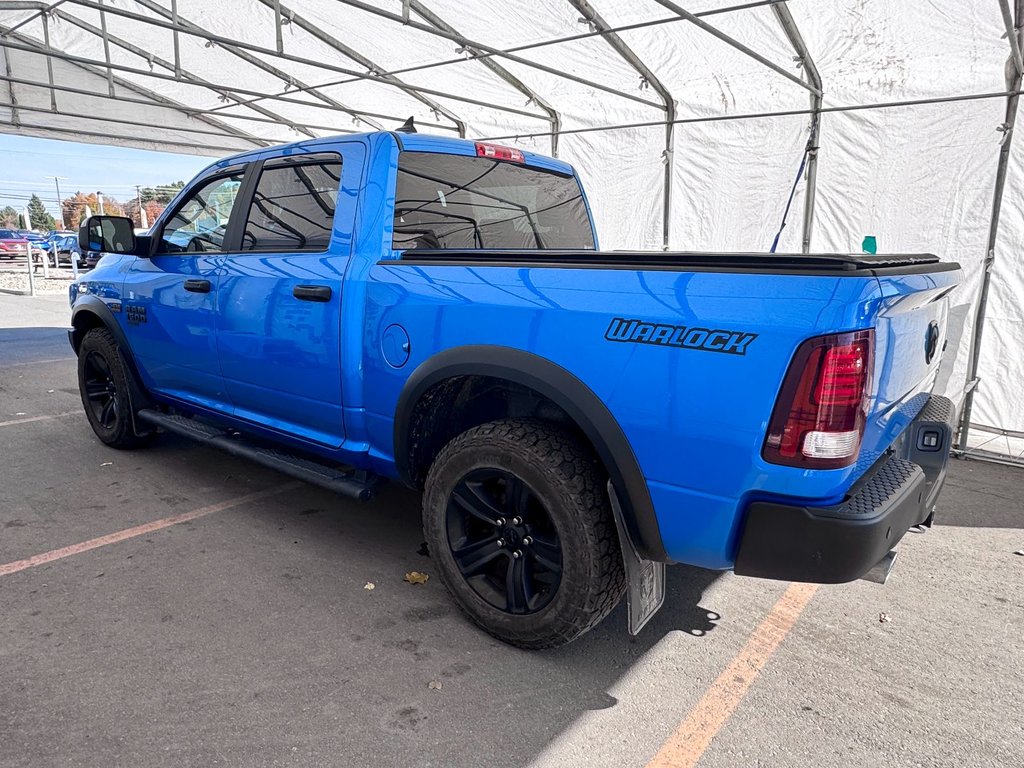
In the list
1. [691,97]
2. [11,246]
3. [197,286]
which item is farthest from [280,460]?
[11,246]

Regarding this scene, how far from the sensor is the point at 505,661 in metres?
2.58

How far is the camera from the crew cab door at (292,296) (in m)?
3.07

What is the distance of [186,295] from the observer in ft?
12.6

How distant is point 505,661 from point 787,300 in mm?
1623

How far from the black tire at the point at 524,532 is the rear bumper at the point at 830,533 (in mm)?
512

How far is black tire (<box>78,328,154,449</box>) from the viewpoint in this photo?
4.59m

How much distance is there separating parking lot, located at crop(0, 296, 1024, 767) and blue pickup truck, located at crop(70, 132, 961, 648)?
319 millimetres

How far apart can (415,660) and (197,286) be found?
2334 millimetres

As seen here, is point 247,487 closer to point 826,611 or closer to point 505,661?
point 505,661

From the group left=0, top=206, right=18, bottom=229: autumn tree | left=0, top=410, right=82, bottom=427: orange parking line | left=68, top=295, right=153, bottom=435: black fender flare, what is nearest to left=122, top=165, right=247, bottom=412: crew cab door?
left=68, top=295, right=153, bottom=435: black fender flare

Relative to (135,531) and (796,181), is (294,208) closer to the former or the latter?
(135,531)

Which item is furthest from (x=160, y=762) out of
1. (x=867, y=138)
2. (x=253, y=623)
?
(x=867, y=138)

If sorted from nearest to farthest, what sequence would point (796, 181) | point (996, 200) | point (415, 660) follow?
1. point (415, 660)
2. point (996, 200)
3. point (796, 181)

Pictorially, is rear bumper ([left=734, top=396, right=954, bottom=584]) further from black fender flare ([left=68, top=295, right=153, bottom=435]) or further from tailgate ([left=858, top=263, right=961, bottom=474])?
black fender flare ([left=68, top=295, right=153, bottom=435])
